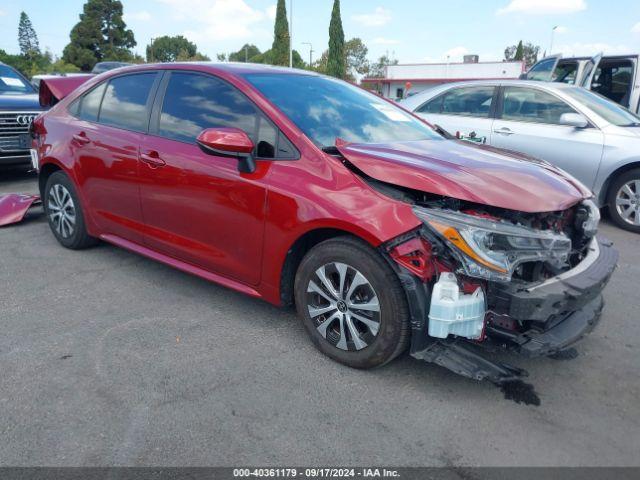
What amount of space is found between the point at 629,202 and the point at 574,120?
114 cm

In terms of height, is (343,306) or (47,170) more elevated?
(47,170)

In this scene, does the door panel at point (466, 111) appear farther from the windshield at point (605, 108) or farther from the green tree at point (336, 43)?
the green tree at point (336, 43)

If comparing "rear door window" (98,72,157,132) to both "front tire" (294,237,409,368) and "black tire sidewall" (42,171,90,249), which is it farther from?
"front tire" (294,237,409,368)

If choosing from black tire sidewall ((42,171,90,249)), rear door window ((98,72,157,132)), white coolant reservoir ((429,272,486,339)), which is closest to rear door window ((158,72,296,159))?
rear door window ((98,72,157,132))

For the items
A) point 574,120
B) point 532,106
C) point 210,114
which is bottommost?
point 210,114

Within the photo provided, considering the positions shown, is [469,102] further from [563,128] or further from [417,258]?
[417,258]

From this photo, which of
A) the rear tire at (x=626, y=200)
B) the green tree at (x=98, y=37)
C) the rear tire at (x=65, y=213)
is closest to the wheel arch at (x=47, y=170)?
the rear tire at (x=65, y=213)

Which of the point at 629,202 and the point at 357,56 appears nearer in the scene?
the point at 629,202

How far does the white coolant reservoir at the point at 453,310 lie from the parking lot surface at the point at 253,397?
0.43m

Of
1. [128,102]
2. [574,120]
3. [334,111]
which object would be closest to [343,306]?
[334,111]

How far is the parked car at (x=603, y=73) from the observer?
8.71 metres

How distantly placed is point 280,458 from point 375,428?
480 mm

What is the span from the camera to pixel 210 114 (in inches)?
133

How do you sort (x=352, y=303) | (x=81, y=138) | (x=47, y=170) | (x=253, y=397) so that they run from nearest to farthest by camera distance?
(x=253, y=397), (x=352, y=303), (x=81, y=138), (x=47, y=170)
